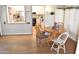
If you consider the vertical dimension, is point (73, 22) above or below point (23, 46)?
above

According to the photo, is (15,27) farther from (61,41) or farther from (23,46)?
(61,41)

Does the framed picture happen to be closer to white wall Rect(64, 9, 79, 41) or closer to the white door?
the white door

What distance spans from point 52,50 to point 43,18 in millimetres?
337

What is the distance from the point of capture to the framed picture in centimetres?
106

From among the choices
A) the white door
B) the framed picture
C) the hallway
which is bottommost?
the hallway

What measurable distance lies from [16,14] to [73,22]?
1.68 ft

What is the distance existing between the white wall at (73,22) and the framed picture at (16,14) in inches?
16.4

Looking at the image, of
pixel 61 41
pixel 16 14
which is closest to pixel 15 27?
pixel 16 14

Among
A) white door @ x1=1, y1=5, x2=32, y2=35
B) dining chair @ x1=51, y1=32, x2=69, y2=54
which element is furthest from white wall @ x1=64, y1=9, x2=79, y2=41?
white door @ x1=1, y1=5, x2=32, y2=35

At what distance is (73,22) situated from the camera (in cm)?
103

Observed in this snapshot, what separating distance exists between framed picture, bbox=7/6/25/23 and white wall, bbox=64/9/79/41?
1.37 feet

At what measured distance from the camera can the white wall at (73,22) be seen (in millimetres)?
989
